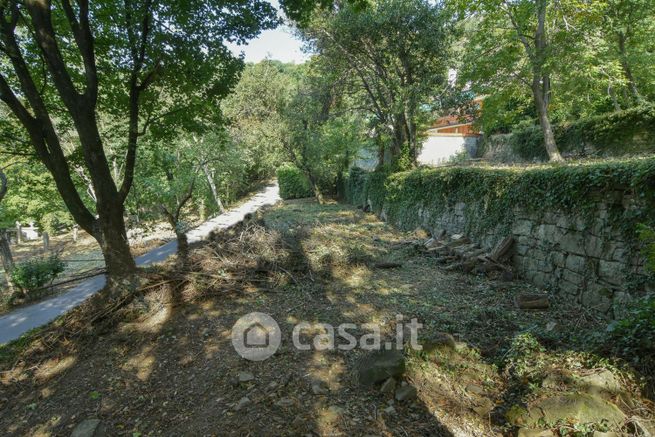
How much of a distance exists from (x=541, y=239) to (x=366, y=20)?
30.0ft

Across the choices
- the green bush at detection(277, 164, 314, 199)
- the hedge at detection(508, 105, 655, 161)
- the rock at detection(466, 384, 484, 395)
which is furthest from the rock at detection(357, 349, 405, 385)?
the green bush at detection(277, 164, 314, 199)

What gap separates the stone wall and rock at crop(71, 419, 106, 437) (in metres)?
5.24

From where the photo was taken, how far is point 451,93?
1178 centimetres

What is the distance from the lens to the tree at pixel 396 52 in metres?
10.6

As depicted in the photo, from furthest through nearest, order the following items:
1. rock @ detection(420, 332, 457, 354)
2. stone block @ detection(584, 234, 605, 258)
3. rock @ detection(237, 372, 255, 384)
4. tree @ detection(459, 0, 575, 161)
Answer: tree @ detection(459, 0, 575, 161) < stone block @ detection(584, 234, 605, 258) < rock @ detection(420, 332, 457, 354) < rock @ detection(237, 372, 255, 384)

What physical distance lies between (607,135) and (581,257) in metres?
8.44

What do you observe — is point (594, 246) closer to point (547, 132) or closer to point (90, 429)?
point (90, 429)

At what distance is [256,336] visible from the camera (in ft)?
12.5

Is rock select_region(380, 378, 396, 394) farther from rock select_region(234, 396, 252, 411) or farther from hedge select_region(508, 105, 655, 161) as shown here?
hedge select_region(508, 105, 655, 161)

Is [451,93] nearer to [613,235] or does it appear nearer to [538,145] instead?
[538,145]

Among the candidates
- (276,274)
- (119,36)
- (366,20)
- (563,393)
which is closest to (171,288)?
(276,274)

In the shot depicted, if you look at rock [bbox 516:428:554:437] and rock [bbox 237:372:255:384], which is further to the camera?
rock [bbox 237:372:255:384]

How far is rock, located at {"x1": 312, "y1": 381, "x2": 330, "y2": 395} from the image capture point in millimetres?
2801

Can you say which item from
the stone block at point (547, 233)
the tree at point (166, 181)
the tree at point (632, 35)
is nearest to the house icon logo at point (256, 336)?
the stone block at point (547, 233)
